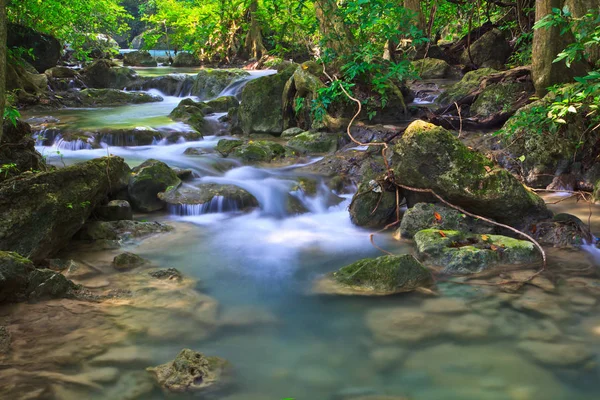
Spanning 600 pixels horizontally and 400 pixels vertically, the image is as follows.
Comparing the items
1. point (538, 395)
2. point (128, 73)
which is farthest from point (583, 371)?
point (128, 73)

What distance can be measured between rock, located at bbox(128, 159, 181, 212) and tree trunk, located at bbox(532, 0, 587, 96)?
6129 mm

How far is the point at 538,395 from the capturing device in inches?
122

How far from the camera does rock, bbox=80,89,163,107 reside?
15711 mm

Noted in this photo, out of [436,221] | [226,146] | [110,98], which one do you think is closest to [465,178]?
[436,221]

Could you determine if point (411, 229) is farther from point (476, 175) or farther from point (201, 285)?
point (201, 285)

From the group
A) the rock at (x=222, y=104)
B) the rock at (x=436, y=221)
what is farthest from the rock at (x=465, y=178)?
the rock at (x=222, y=104)

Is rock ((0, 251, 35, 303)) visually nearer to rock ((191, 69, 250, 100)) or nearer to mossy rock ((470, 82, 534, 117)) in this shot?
mossy rock ((470, 82, 534, 117))

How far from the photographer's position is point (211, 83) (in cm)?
1702

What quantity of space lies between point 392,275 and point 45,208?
3485 mm

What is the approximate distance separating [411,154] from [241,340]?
3.16 m

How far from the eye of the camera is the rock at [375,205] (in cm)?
634

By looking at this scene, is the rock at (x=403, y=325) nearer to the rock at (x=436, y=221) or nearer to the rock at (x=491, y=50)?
the rock at (x=436, y=221)

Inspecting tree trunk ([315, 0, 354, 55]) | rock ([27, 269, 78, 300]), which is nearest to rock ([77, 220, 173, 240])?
rock ([27, 269, 78, 300])

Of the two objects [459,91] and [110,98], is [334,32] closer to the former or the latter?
[459,91]
